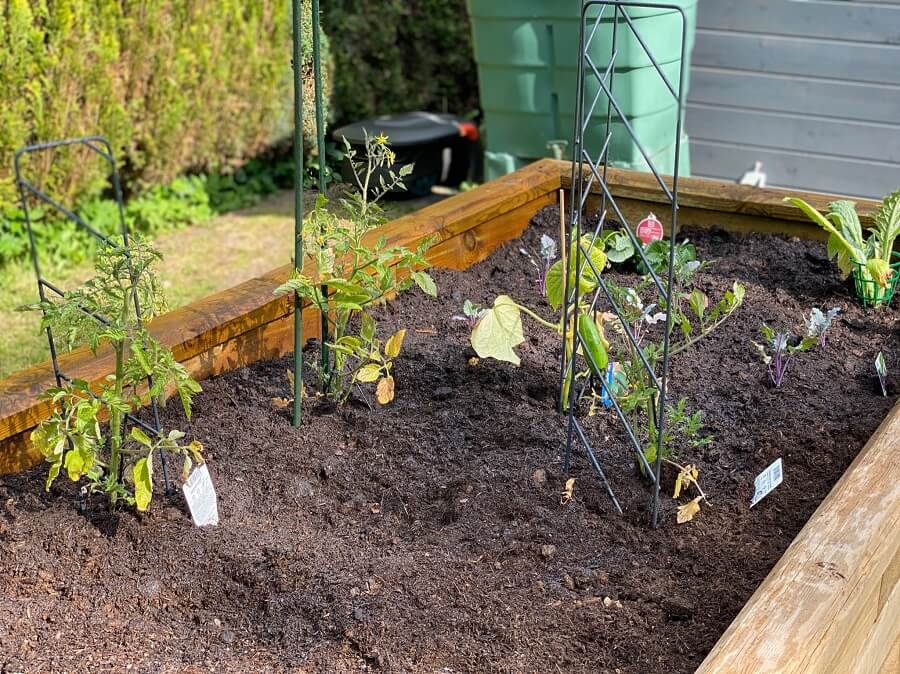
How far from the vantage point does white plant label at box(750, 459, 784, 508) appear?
6.67ft

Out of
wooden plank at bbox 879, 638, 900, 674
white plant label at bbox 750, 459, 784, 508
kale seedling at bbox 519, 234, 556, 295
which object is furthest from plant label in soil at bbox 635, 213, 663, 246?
wooden plank at bbox 879, 638, 900, 674

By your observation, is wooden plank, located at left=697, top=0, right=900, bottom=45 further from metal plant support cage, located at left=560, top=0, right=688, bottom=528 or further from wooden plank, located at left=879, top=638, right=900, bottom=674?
wooden plank, located at left=879, top=638, right=900, bottom=674

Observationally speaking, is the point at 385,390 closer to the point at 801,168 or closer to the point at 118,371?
the point at 118,371

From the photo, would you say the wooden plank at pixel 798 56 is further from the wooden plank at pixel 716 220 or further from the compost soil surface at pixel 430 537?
the compost soil surface at pixel 430 537

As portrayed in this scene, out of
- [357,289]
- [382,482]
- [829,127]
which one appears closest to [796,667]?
[382,482]

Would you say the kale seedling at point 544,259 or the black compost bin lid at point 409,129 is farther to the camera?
the black compost bin lid at point 409,129

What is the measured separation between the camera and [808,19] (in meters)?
4.98

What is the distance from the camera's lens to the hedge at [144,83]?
14.4ft

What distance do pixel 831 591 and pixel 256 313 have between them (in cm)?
145

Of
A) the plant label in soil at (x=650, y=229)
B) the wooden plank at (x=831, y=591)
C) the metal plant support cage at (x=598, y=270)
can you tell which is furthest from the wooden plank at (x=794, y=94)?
the wooden plank at (x=831, y=591)

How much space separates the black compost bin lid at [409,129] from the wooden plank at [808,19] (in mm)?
1424

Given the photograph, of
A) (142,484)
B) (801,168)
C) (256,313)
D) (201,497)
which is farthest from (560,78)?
(142,484)

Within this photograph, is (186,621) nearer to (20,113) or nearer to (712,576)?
(712,576)

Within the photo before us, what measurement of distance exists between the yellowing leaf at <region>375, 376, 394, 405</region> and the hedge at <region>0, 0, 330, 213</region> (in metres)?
2.78
